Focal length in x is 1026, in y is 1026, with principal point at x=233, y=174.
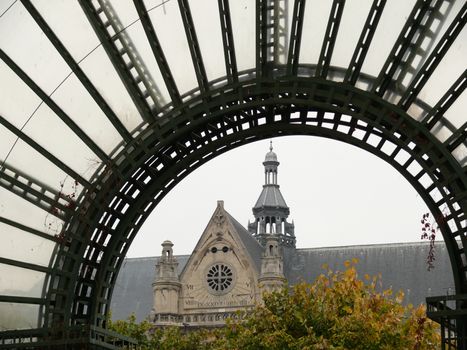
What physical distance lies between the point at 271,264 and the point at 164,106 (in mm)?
71675

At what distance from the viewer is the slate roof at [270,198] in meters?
99.0

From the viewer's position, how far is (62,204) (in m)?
16.3

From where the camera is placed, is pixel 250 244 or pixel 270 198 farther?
pixel 270 198

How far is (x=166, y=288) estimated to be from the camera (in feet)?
285

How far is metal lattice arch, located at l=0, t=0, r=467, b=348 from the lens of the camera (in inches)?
549

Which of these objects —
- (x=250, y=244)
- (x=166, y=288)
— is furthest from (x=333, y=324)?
(x=250, y=244)

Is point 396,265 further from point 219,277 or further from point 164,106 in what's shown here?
point 164,106

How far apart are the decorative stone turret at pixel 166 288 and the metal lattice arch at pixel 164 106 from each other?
69132 millimetres

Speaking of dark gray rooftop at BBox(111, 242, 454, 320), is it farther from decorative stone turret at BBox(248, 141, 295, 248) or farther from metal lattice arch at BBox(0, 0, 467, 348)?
metal lattice arch at BBox(0, 0, 467, 348)

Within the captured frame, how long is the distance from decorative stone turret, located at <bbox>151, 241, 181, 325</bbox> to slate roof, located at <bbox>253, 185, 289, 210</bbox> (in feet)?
44.2

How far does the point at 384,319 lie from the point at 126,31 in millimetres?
23287

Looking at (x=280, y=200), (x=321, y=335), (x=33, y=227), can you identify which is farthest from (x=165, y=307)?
(x=33, y=227)

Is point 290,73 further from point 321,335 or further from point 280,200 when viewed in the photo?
point 280,200

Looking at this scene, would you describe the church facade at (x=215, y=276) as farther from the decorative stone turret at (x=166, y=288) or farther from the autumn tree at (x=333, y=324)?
the autumn tree at (x=333, y=324)
